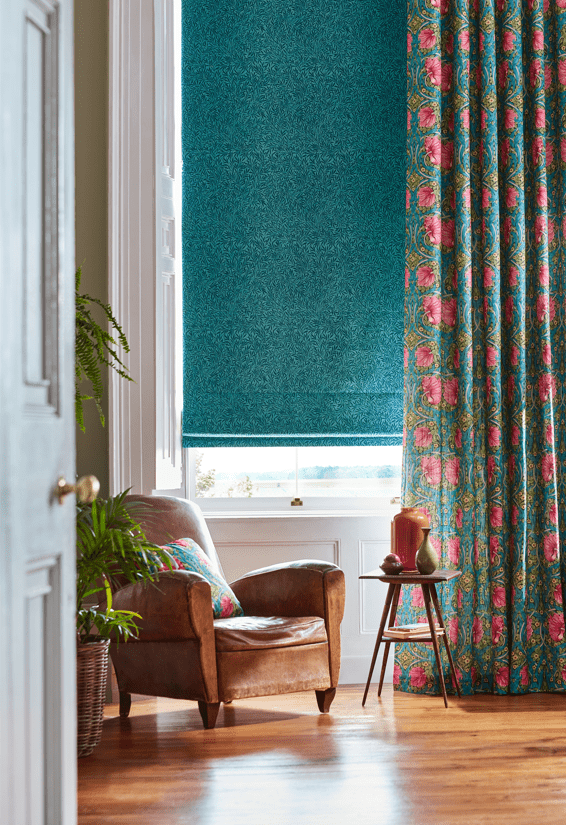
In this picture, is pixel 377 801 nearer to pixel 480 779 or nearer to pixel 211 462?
pixel 480 779

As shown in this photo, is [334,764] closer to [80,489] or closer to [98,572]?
[98,572]

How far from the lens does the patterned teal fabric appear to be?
4035 millimetres

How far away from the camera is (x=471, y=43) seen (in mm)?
3904

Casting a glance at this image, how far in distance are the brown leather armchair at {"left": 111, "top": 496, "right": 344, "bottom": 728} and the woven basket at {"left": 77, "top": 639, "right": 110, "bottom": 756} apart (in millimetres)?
222

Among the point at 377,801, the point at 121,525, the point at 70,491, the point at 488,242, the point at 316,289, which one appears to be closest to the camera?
the point at 70,491

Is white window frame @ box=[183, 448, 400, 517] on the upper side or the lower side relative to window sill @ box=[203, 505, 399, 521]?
upper

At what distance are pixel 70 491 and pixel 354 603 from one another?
2850 mm

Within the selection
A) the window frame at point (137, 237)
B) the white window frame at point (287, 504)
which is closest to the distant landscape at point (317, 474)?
the white window frame at point (287, 504)

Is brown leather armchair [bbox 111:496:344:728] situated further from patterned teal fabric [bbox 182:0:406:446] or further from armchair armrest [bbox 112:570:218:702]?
patterned teal fabric [bbox 182:0:406:446]

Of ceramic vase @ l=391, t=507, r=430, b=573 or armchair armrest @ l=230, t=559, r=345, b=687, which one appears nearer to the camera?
armchair armrest @ l=230, t=559, r=345, b=687

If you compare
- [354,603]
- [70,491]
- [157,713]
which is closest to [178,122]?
[354,603]

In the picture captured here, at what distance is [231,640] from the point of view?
308cm

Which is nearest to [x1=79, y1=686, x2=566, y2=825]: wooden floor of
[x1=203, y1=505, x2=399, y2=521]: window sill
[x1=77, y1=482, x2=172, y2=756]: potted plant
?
[x1=77, y1=482, x2=172, y2=756]: potted plant

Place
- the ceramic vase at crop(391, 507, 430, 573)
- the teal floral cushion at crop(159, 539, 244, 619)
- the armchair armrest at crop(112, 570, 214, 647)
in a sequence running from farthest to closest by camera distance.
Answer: the ceramic vase at crop(391, 507, 430, 573), the teal floral cushion at crop(159, 539, 244, 619), the armchair armrest at crop(112, 570, 214, 647)
